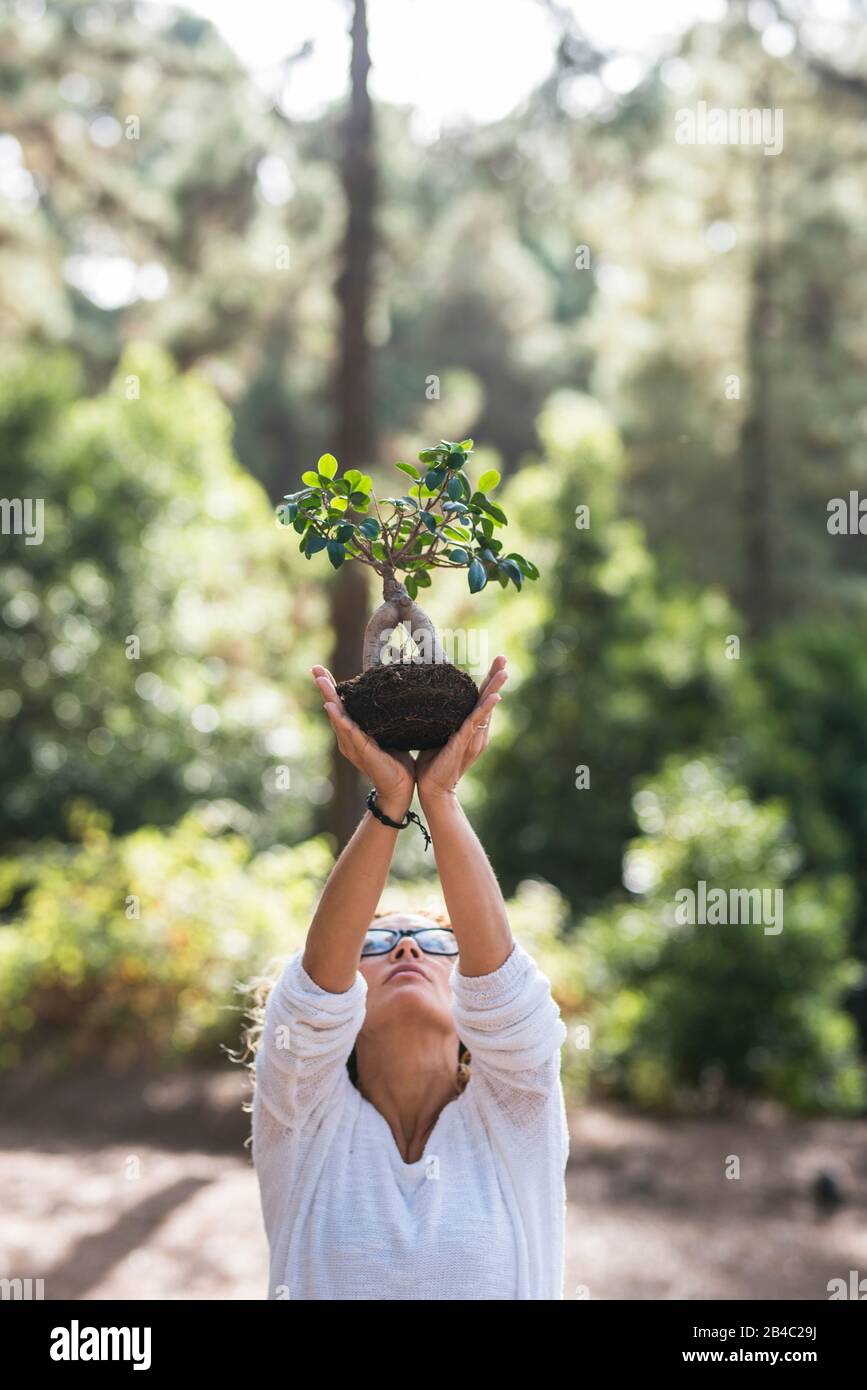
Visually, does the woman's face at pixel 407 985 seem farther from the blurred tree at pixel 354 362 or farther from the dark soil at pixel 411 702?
the blurred tree at pixel 354 362

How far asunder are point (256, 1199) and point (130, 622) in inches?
281

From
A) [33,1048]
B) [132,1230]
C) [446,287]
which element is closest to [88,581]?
[33,1048]

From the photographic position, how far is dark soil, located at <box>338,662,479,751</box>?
1896mm

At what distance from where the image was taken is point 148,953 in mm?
8133

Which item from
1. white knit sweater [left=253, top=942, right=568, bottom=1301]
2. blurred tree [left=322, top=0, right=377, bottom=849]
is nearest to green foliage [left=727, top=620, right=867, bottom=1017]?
blurred tree [left=322, top=0, right=377, bottom=849]

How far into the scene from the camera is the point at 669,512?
17.8 m

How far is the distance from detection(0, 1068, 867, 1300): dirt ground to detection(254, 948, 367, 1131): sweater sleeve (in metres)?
3.22

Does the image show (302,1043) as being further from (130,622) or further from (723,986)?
(130,622)

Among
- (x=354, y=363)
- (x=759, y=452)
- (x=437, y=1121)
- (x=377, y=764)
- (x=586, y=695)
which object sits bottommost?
(x=437, y=1121)

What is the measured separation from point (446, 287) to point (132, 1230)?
19477 mm

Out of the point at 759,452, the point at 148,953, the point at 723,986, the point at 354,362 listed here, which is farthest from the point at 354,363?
the point at 759,452

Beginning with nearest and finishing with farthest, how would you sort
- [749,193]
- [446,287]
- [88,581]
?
[88,581]
[749,193]
[446,287]

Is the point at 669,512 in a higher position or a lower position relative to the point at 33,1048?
higher

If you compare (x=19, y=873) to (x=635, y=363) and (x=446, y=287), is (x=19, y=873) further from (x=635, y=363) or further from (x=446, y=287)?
(x=446, y=287)
